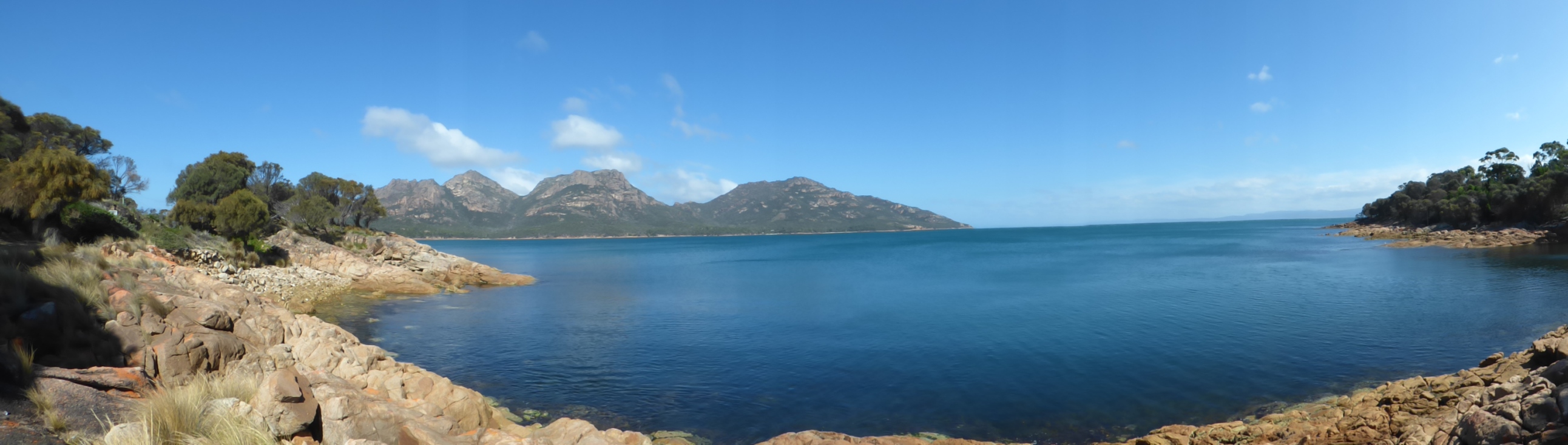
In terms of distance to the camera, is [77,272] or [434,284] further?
[434,284]

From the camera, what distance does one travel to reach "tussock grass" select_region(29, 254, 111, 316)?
10.0 metres

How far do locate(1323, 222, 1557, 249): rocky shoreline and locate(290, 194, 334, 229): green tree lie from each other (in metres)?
107

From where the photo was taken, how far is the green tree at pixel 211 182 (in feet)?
143

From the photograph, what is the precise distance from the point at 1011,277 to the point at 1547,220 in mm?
66560

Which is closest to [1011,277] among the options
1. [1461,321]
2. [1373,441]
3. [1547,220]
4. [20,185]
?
[1461,321]

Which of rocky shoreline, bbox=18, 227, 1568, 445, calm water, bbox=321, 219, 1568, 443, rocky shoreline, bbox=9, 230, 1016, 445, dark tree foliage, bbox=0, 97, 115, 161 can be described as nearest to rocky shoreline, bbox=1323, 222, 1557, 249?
calm water, bbox=321, 219, 1568, 443

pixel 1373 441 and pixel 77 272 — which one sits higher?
pixel 77 272

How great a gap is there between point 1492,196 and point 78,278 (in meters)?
113

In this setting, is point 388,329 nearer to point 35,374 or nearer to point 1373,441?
point 35,374

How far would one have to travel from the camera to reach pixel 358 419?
27.9 feet

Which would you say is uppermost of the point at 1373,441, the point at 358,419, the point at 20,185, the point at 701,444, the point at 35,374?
the point at 20,185

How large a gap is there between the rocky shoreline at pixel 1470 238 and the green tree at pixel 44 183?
101m

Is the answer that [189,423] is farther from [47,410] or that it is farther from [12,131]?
[12,131]

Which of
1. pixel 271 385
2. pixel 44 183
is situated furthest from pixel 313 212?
pixel 271 385
